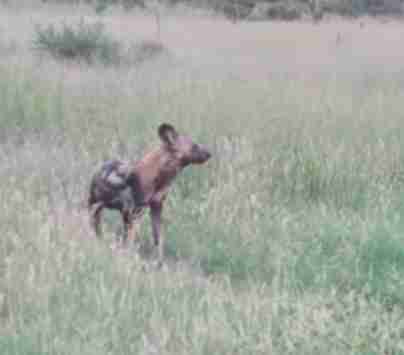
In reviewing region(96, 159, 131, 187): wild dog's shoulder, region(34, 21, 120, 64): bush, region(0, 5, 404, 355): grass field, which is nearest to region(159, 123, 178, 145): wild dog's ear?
region(96, 159, 131, 187): wild dog's shoulder

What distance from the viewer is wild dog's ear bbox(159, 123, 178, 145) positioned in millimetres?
4406

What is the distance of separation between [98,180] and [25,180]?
2.56 ft

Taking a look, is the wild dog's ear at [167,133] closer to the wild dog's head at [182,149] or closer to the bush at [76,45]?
the wild dog's head at [182,149]

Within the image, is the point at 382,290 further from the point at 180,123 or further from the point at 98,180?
the point at 180,123

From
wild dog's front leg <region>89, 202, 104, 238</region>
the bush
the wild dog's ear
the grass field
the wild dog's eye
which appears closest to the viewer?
the grass field

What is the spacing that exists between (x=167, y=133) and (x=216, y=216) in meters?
0.90

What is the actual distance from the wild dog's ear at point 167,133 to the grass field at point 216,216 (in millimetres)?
→ 614

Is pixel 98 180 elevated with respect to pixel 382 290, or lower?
elevated

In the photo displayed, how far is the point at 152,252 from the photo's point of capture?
15.6 feet

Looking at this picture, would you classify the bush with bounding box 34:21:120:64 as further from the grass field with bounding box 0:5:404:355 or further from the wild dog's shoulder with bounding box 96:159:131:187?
the wild dog's shoulder with bounding box 96:159:131:187

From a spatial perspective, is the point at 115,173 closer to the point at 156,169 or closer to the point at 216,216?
the point at 156,169

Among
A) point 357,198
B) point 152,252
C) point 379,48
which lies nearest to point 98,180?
point 152,252

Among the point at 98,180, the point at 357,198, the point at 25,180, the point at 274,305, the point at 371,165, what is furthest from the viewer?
the point at 371,165

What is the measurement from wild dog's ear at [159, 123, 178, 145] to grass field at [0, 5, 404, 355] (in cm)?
61
